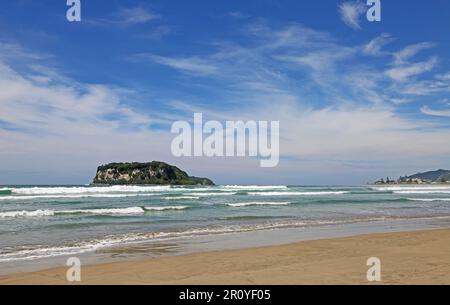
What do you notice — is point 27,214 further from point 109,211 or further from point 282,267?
point 282,267

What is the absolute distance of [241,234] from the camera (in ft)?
45.2

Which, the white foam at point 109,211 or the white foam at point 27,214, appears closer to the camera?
the white foam at point 27,214

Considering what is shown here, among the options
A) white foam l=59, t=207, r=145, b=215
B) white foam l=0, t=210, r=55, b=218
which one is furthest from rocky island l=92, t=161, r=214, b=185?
white foam l=0, t=210, r=55, b=218

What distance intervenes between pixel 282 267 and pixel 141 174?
102517mm

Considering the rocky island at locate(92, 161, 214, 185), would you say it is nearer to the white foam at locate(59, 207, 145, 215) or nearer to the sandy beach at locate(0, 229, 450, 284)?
the white foam at locate(59, 207, 145, 215)

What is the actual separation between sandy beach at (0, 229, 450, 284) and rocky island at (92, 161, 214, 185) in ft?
314

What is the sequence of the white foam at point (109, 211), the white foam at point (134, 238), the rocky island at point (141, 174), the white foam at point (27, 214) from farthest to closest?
the rocky island at point (141, 174), the white foam at point (109, 211), the white foam at point (27, 214), the white foam at point (134, 238)

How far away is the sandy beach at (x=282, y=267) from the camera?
6.85 meters

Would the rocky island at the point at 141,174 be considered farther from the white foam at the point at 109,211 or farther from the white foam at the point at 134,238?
the white foam at the point at 134,238

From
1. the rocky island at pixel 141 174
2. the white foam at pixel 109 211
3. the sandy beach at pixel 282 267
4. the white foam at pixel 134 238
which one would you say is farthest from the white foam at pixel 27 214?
the rocky island at pixel 141 174

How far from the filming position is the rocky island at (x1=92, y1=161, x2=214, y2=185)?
106 m

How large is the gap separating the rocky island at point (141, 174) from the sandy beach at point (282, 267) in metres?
95.6

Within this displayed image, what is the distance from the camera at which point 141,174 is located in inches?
4235
